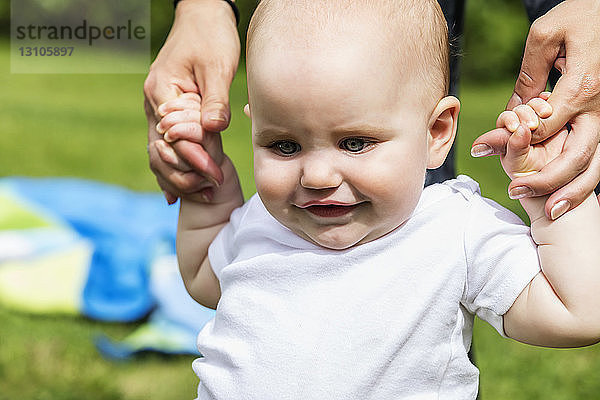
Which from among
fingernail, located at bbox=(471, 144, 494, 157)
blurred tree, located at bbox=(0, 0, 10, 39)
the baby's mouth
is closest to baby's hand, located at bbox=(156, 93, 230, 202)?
the baby's mouth

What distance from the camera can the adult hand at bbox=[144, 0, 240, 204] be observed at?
2066mm

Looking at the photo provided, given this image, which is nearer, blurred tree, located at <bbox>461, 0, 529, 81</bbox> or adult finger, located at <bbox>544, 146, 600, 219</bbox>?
adult finger, located at <bbox>544, 146, 600, 219</bbox>

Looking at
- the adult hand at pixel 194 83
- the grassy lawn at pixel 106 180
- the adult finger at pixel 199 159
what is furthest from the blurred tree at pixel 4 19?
the adult finger at pixel 199 159

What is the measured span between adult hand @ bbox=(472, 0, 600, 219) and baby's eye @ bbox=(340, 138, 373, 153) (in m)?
0.25

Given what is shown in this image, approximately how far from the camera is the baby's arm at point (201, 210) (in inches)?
82.3

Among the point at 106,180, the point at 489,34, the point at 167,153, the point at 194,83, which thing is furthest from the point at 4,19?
the point at 167,153

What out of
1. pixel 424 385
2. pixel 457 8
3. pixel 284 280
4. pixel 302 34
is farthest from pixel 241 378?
pixel 457 8

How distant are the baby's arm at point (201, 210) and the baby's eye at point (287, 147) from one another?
1.37 ft

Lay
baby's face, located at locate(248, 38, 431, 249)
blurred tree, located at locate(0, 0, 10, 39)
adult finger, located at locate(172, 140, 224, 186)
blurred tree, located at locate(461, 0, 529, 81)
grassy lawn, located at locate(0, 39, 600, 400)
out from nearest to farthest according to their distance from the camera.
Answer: baby's face, located at locate(248, 38, 431, 249) → adult finger, located at locate(172, 140, 224, 186) → grassy lawn, located at locate(0, 39, 600, 400) → blurred tree, located at locate(461, 0, 529, 81) → blurred tree, located at locate(0, 0, 10, 39)

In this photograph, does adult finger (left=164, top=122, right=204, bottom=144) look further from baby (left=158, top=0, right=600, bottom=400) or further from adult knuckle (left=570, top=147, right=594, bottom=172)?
adult knuckle (left=570, top=147, right=594, bottom=172)

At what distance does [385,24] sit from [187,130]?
0.64m

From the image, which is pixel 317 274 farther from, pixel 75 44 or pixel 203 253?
pixel 75 44

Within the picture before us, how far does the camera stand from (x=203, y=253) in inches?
83.7

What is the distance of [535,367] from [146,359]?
5.80ft
